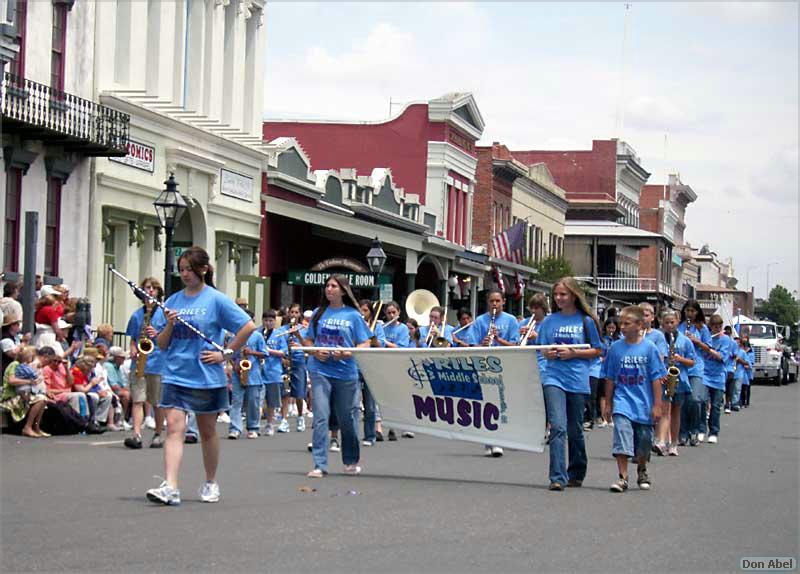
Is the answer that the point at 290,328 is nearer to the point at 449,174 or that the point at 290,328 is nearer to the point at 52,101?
the point at 52,101

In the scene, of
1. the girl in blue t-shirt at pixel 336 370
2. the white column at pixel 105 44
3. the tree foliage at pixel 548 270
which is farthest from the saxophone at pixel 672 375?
the tree foliage at pixel 548 270

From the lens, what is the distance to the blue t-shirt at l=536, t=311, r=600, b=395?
1302cm

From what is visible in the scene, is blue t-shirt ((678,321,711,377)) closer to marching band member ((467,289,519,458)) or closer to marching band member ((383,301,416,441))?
marching band member ((467,289,519,458))

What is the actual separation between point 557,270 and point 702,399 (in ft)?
162

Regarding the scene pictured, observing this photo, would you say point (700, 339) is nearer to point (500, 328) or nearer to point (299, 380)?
point (500, 328)

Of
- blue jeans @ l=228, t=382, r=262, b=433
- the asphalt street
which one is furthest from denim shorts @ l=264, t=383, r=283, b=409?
the asphalt street

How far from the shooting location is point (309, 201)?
40375 millimetres

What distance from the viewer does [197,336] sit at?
1116 centimetres

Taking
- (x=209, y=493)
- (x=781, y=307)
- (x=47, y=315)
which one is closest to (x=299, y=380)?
(x=47, y=315)

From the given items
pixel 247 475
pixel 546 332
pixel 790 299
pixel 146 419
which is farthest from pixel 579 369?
pixel 790 299

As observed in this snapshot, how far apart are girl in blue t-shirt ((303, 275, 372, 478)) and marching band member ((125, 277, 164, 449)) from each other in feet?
6.89

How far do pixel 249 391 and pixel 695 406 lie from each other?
5928 mm

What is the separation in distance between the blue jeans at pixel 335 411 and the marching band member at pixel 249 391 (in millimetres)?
5675

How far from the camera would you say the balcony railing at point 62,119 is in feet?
81.7
